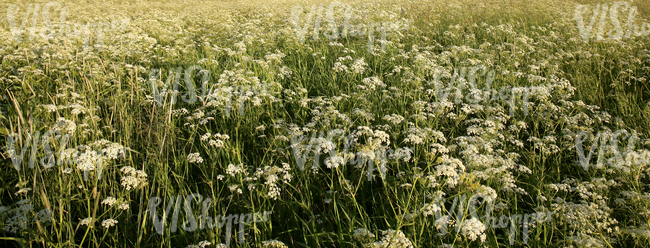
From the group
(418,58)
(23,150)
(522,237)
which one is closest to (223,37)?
(418,58)

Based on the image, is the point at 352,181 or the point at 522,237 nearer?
the point at 522,237

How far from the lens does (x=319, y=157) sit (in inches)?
141

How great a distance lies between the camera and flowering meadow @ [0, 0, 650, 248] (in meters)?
2.55

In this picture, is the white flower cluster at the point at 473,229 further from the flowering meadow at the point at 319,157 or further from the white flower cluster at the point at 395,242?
the white flower cluster at the point at 395,242

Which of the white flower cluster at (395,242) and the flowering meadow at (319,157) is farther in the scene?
the flowering meadow at (319,157)

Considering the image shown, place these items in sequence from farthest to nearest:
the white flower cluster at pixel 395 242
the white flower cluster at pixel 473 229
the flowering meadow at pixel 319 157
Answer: the flowering meadow at pixel 319 157 < the white flower cluster at pixel 473 229 < the white flower cluster at pixel 395 242

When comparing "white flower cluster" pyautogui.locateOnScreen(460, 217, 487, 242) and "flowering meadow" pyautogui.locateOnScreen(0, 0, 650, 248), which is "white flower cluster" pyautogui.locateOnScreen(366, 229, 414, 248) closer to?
"flowering meadow" pyautogui.locateOnScreen(0, 0, 650, 248)

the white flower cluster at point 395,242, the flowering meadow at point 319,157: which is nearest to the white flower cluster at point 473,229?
the flowering meadow at point 319,157

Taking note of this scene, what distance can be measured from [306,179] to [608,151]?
287 cm

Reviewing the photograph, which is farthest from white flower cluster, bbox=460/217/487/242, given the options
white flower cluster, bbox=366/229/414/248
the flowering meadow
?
white flower cluster, bbox=366/229/414/248

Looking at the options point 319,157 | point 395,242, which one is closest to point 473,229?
point 395,242

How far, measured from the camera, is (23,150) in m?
2.74

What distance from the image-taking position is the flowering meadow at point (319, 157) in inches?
100

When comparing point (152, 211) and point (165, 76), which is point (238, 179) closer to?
point (152, 211)
